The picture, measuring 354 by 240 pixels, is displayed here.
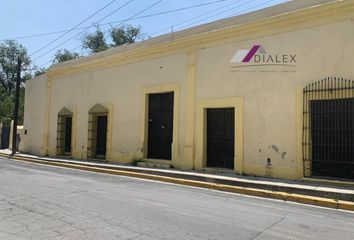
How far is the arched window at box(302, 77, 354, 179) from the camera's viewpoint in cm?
1082

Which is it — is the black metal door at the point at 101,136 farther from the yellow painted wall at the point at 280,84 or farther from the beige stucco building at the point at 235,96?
the yellow painted wall at the point at 280,84

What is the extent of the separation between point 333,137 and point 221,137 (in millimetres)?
4120

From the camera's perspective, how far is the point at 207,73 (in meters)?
14.3

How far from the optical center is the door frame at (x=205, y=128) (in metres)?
13.2

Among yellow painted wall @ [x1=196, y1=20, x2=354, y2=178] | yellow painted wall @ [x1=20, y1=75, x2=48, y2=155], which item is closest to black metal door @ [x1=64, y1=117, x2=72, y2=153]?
yellow painted wall @ [x1=20, y1=75, x2=48, y2=155]

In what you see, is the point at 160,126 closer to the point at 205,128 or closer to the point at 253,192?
the point at 205,128

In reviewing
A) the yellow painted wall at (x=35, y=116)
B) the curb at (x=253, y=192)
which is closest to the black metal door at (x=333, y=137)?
the curb at (x=253, y=192)

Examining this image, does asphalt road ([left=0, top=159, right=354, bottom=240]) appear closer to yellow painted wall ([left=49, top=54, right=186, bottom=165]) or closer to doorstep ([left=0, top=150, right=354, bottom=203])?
doorstep ([left=0, top=150, right=354, bottom=203])

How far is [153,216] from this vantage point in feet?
23.5

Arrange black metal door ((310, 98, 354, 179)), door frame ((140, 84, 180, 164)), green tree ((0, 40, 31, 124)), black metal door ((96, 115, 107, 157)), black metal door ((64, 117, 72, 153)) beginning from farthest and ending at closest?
1. green tree ((0, 40, 31, 124))
2. black metal door ((64, 117, 72, 153))
3. black metal door ((96, 115, 107, 157))
4. door frame ((140, 84, 180, 164))
5. black metal door ((310, 98, 354, 179))

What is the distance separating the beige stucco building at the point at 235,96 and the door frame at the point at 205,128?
0.03 m

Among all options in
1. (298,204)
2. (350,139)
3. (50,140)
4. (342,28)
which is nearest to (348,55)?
(342,28)

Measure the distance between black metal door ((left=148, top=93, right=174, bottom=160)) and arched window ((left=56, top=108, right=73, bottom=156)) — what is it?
283 inches

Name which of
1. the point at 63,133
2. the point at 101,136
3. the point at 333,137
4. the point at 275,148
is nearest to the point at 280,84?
the point at 275,148
